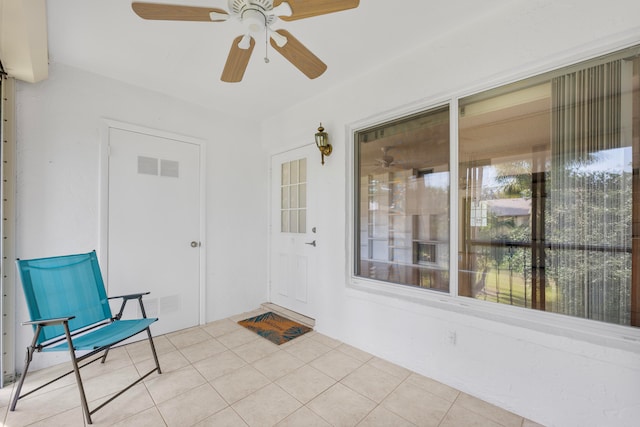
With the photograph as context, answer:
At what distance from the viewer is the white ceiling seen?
1.83 meters

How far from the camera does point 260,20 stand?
4.71ft

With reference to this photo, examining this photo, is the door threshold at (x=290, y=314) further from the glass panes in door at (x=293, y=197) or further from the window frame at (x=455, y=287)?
the glass panes in door at (x=293, y=197)

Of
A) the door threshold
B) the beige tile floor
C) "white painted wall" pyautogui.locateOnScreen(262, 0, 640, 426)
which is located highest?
"white painted wall" pyautogui.locateOnScreen(262, 0, 640, 426)

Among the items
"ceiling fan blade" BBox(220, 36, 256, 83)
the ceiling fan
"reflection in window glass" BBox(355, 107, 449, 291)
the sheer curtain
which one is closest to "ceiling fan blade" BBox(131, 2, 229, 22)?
the ceiling fan

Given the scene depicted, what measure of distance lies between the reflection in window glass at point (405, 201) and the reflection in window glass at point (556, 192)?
0.60 feet

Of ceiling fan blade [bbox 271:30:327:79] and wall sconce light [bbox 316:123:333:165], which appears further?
wall sconce light [bbox 316:123:333:165]

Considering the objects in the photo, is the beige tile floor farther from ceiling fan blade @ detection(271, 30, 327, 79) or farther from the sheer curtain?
ceiling fan blade @ detection(271, 30, 327, 79)

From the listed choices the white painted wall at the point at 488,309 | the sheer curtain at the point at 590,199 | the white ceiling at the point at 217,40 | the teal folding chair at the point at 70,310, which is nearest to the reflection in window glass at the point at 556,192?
the sheer curtain at the point at 590,199

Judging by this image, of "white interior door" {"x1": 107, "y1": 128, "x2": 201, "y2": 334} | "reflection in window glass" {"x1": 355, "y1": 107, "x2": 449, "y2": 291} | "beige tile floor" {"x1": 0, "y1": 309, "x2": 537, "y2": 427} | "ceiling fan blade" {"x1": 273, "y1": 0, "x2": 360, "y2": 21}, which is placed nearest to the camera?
"ceiling fan blade" {"x1": 273, "y1": 0, "x2": 360, "y2": 21}

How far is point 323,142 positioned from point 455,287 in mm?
1815

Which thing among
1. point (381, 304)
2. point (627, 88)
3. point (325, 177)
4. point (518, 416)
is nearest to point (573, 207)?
point (627, 88)

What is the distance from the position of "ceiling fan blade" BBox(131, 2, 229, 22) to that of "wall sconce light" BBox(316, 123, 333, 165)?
155 cm

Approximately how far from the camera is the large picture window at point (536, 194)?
153cm

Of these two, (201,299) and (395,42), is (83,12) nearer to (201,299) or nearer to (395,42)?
(395,42)
